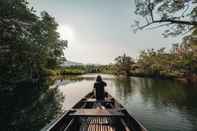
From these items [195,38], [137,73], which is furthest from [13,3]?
[137,73]

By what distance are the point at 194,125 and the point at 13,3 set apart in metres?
21.5

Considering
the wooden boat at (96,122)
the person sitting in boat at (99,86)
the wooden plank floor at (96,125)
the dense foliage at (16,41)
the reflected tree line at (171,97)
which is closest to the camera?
the wooden boat at (96,122)

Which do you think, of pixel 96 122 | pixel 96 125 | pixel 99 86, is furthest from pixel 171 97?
pixel 96 125

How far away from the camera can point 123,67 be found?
9562 centimetres

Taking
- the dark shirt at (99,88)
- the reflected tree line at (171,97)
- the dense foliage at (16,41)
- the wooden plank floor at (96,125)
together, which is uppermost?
the dense foliage at (16,41)

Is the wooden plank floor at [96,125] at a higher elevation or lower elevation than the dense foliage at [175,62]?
lower

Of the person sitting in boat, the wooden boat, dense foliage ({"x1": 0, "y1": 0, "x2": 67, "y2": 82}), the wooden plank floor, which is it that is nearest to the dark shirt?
the person sitting in boat

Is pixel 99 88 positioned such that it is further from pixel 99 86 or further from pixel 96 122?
pixel 96 122

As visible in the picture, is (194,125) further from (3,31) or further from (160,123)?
(3,31)

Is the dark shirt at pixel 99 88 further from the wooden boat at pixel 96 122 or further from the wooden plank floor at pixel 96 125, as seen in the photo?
the wooden boat at pixel 96 122

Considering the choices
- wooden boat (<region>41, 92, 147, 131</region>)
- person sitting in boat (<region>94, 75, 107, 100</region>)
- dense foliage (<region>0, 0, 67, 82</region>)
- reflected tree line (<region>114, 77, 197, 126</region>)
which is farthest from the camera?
dense foliage (<region>0, 0, 67, 82</region>)

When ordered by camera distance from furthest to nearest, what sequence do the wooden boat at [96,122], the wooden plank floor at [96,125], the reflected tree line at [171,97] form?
the reflected tree line at [171,97] < the wooden plank floor at [96,125] < the wooden boat at [96,122]

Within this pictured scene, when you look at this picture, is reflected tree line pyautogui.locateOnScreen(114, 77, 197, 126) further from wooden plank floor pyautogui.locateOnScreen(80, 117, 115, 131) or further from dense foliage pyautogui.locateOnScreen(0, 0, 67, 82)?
dense foliage pyautogui.locateOnScreen(0, 0, 67, 82)

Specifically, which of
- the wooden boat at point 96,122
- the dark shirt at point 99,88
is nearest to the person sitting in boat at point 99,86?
the dark shirt at point 99,88
